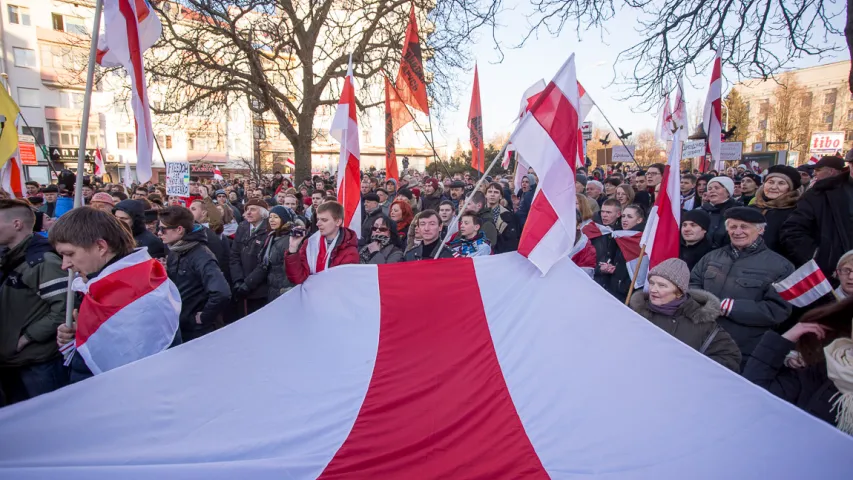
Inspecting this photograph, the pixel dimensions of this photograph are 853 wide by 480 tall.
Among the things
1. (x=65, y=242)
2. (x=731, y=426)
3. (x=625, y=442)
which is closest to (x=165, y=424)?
(x=65, y=242)

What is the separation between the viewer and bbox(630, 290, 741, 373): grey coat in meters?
2.71

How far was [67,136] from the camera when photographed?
40.9m

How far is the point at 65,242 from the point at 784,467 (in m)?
3.33

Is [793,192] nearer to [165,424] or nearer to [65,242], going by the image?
[165,424]

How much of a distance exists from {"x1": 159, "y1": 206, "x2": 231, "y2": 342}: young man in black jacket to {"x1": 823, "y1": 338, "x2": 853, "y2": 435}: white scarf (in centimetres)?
379

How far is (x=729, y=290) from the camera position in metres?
3.53

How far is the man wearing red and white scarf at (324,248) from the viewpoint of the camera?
12.7 ft

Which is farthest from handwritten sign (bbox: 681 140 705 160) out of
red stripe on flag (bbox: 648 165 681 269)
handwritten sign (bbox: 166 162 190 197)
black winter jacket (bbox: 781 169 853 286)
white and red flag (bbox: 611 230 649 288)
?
handwritten sign (bbox: 166 162 190 197)

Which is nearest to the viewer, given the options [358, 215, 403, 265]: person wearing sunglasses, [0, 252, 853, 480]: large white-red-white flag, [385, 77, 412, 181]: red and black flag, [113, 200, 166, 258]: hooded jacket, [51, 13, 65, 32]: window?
[0, 252, 853, 480]: large white-red-white flag

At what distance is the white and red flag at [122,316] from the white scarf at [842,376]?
3.13 metres

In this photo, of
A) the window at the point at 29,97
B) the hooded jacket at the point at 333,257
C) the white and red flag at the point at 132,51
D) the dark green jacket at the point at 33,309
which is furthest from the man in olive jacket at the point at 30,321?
the window at the point at 29,97

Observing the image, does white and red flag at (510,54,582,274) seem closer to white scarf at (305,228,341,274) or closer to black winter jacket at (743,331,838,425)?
black winter jacket at (743,331,838,425)

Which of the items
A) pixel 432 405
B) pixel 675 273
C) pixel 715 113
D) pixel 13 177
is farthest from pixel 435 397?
pixel 715 113

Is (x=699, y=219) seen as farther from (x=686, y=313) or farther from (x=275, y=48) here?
(x=275, y=48)
